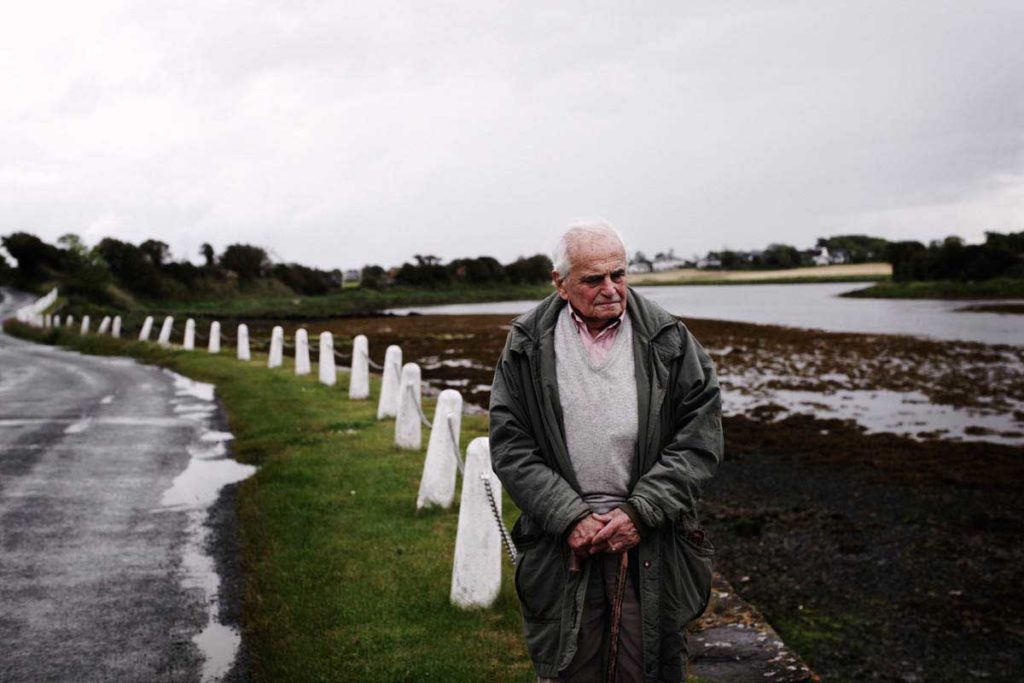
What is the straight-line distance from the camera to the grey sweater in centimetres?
304

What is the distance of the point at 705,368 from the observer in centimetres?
318

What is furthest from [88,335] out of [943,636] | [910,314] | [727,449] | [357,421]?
[910,314]

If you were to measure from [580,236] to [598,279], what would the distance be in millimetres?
188

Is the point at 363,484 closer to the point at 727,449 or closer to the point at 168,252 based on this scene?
the point at 727,449

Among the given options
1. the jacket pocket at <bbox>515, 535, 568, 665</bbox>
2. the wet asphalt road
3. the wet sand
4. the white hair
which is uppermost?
the white hair

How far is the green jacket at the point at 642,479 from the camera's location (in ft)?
9.71

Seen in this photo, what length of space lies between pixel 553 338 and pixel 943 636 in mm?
5370

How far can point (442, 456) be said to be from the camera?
695 centimetres

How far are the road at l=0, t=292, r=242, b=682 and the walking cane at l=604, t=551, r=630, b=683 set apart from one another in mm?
2588

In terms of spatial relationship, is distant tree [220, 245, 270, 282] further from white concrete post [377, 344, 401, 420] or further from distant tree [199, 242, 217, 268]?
white concrete post [377, 344, 401, 420]

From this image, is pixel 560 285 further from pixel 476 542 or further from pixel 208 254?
pixel 208 254

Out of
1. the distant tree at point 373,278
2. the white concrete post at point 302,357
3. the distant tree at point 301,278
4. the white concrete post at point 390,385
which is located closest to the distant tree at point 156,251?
the distant tree at point 301,278

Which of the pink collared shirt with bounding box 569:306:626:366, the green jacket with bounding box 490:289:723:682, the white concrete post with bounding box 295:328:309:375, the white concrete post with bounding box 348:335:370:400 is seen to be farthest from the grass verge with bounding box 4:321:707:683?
the white concrete post with bounding box 295:328:309:375

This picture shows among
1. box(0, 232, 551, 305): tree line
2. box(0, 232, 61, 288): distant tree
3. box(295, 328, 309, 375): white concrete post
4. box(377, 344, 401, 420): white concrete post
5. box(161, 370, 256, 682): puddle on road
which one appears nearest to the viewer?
box(161, 370, 256, 682): puddle on road
